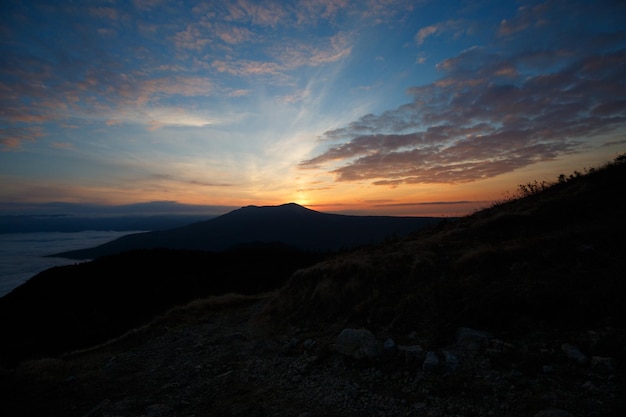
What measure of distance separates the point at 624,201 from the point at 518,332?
878 cm

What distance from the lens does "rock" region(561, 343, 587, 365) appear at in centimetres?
514

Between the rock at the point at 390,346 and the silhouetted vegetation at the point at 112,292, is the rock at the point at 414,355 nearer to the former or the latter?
the rock at the point at 390,346

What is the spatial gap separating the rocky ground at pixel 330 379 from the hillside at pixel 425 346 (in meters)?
0.03

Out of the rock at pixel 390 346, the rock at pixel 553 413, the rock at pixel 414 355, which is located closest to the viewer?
the rock at pixel 553 413

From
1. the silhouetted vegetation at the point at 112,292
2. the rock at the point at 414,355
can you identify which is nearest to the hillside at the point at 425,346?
the rock at the point at 414,355

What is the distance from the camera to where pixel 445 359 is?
6.19 meters

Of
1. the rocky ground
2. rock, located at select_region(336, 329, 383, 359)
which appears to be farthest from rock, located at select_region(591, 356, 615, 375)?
rock, located at select_region(336, 329, 383, 359)

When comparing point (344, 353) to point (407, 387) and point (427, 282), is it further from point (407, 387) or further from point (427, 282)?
point (427, 282)

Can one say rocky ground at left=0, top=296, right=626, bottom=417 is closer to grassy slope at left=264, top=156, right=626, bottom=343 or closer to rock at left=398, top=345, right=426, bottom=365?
rock at left=398, top=345, right=426, bottom=365

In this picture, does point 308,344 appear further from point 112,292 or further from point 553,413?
point 112,292

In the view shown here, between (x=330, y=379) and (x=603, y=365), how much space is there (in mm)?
5145

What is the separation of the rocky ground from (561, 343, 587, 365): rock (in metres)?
0.02

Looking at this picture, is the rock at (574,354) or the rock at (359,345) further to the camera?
the rock at (359,345)

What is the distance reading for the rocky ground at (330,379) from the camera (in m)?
4.82
